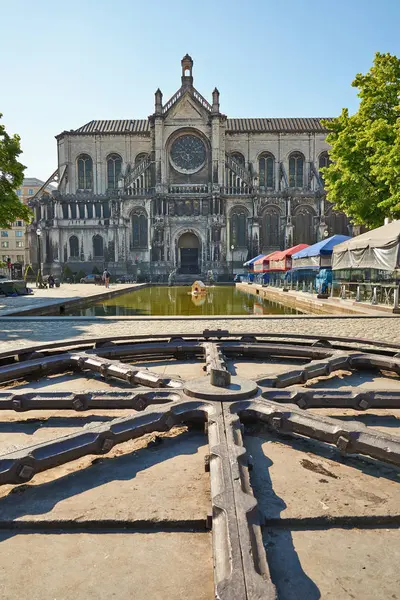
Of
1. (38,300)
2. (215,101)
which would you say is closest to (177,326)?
(38,300)

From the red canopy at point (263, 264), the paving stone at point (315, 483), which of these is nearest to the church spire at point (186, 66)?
the red canopy at point (263, 264)

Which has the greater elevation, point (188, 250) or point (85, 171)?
point (85, 171)

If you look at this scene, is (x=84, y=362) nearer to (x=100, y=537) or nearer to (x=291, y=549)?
(x=100, y=537)

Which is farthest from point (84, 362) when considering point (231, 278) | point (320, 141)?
point (320, 141)

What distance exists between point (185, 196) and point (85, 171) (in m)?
15.0

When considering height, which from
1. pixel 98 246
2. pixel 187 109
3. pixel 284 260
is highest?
pixel 187 109

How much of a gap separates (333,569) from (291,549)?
0.55ft

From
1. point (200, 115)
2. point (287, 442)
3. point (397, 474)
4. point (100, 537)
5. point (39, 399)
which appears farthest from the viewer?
point (200, 115)

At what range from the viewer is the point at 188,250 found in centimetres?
5388

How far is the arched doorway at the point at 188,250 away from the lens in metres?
53.2

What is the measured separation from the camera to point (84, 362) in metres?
4.14

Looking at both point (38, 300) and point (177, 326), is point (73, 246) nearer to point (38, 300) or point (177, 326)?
point (38, 300)

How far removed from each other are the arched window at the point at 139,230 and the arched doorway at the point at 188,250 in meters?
4.57

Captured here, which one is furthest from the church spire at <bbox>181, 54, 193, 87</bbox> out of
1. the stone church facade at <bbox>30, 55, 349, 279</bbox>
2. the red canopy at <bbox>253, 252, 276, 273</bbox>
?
the red canopy at <bbox>253, 252, 276, 273</bbox>
